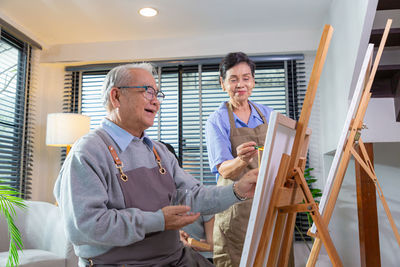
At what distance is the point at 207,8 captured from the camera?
3277 mm

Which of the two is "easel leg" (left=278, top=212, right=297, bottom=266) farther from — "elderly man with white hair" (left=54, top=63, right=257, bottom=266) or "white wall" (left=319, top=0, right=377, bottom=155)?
"white wall" (left=319, top=0, right=377, bottom=155)

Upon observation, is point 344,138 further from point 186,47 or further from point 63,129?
point 63,129

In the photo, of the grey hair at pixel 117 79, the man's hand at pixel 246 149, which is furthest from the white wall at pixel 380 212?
the grey hair at pixel 117 79

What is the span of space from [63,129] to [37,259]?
1423mm

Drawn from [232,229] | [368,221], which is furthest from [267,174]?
[368,221]

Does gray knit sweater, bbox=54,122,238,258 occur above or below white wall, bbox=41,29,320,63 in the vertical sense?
below

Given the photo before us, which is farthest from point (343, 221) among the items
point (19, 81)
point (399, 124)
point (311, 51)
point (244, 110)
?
point (19, 81)

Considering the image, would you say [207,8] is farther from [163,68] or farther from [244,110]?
[244,110]

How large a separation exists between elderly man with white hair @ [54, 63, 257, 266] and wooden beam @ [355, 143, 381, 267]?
4.70 ft

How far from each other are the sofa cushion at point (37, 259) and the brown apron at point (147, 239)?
4.45ft

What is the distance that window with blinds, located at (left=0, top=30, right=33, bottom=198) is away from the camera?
346cm

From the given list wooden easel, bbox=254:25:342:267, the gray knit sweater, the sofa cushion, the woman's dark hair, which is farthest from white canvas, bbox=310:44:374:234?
the sofa cushion

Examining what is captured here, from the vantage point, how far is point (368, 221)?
7.95ft

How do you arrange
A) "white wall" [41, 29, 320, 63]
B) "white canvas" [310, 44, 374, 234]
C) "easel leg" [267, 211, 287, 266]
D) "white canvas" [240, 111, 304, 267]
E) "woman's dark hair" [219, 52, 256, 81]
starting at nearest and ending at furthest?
"white canvas" [240, 111, 304, 267], "easel leg" [267, 211, 287, 266], "white canvas" [310, 44, 374, 234], "woman's dark hair" [219, 52, 256, 81], "white wall" [41, 29, 320, 63]
